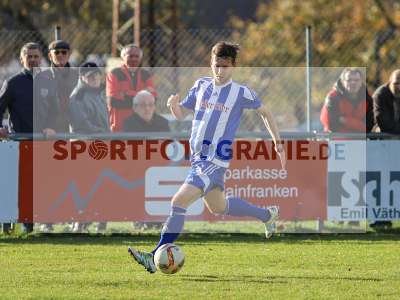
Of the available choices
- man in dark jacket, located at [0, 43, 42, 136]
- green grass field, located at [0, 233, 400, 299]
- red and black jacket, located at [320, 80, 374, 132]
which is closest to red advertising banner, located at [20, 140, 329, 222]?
green grass field, located at [0, 233, 400, 299]

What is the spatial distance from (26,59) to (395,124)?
15.4 ft

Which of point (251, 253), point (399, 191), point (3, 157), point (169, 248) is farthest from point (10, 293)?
point (399, 191)

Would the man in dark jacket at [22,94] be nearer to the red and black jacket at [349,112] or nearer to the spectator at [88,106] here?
the spectator at [88,106]

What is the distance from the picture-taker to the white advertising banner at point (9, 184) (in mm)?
13961

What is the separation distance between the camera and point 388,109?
48.1ft

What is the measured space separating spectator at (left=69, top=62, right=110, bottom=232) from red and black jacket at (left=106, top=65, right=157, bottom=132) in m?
0.12

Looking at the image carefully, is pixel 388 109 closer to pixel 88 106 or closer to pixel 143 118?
pixel 143 118

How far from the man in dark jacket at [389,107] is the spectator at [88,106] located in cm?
344

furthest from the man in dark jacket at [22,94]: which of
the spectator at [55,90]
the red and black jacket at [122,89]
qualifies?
the red and black jacket at [122,89]

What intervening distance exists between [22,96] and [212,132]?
417 cm

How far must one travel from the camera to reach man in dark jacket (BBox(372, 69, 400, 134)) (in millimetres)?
14547

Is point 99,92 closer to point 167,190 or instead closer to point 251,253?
point 167,190

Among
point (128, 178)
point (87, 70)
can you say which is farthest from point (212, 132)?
point (87, 70)

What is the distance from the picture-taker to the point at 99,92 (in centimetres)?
1456
